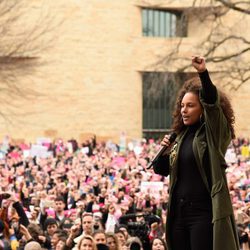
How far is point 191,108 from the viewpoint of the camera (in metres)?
7.07

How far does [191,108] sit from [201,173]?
433 millimetres

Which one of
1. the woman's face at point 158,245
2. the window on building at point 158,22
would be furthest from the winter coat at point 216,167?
the window on building at point 158,22

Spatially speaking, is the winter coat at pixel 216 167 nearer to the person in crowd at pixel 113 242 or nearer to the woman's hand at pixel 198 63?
the woman's hand at pixel 198 63

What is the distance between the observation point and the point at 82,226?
12695 millimetres

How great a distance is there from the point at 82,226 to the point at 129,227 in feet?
3.04

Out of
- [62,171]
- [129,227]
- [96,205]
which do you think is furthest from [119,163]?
[129,227]

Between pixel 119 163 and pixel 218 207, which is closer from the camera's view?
pixel 218 207

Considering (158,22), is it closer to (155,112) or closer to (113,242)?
(155,112)

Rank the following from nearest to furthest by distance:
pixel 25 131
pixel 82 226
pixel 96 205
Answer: pixel 82 226, pixel 96 205, pixel 25 131

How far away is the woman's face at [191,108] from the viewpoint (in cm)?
706

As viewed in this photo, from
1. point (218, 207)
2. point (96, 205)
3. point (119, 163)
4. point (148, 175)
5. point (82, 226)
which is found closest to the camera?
point (218, 207)

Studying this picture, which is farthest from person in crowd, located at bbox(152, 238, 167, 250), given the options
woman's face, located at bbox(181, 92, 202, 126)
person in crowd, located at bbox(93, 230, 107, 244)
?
woman's face, located at bbox(181, 92, 202, 126)

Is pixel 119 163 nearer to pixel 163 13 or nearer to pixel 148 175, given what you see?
pixel 148 175

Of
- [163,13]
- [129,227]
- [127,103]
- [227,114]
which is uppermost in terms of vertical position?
[163,13]
